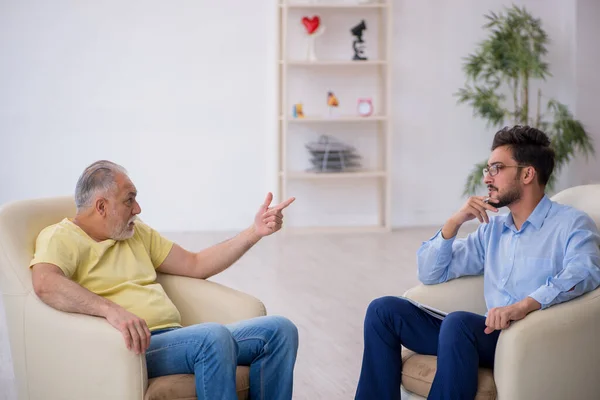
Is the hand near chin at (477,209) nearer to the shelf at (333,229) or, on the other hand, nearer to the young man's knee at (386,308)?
the young man's knee at (386,308)

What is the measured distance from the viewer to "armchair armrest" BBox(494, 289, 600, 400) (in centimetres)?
244

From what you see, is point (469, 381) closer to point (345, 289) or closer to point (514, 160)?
point (514, 160)

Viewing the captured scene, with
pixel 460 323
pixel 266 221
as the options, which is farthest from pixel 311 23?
pixel 460 323

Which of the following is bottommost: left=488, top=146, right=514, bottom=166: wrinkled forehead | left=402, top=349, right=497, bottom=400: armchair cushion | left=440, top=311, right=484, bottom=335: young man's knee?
left=402, top=349, right=497, bottom=400: armchair cushion

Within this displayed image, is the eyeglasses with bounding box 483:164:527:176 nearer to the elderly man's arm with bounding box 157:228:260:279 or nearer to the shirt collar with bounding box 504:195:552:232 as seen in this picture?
the shirt collar with bounding box 504:195:552:232

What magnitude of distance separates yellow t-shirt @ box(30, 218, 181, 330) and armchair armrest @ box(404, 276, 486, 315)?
85cm

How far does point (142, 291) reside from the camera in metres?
2.70

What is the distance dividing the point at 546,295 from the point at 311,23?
4738 mm

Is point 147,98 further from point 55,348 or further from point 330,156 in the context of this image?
point 55,348

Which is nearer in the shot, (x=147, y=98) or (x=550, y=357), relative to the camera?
(x=550, y=357)

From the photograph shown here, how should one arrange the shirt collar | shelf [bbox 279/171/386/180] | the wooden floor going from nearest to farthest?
the shirt collar < the wooden floor < shelf [bbox 279/171/386/180]

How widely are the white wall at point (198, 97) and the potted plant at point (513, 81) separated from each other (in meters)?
0.19

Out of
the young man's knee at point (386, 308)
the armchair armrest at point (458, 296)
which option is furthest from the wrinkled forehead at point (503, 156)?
the young man's knee at point (386, 308)

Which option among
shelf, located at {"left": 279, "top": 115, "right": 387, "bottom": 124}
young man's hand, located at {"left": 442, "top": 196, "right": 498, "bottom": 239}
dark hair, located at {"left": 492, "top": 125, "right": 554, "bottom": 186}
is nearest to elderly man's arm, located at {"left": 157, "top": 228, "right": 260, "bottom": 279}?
young man's hand, located at {"left": 442, "top": 196, "right": 498, "bottom": 239}
